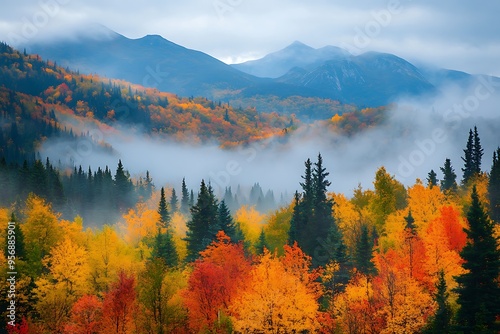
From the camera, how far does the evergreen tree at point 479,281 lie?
38.5 metres

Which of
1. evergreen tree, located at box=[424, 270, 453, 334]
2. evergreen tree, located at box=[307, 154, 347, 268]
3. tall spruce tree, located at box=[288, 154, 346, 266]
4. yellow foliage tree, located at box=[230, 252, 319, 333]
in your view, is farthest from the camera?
tall spruce tree, located at box=[288, 154, 346, 266]

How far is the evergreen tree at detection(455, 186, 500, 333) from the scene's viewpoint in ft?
126

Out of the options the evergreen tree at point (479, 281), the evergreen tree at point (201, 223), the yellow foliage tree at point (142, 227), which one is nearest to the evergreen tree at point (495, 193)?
the evergreen tree at point (479, 281)

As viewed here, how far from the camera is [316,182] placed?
233 ft

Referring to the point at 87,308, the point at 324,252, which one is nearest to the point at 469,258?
the point at 324,252

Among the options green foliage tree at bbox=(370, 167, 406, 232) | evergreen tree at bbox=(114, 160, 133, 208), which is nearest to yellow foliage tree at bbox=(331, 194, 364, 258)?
green foliage tree at bbox=(370, 167, 406, 232)

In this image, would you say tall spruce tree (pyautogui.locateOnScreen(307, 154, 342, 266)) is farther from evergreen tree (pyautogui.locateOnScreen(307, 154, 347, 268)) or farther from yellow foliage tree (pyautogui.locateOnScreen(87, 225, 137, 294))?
yellow foliage tree (pyautogui.locateOnScreen(87, 225, 137, 294))

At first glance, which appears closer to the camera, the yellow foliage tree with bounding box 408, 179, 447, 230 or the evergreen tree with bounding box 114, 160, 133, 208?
the yellow foliage tree with bounding box 408, 179, 447, 230

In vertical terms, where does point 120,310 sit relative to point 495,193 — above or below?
below

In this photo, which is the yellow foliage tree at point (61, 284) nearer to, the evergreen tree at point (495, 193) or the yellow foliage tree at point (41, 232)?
the yellow foliage tree at point (41, 232)

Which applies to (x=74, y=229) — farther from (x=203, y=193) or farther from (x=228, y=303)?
(x=228, y=303)

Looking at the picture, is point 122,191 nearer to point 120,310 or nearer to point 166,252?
point 166,252

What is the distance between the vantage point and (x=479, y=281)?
3991cm

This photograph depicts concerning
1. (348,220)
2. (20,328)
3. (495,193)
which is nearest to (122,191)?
(348,220)
